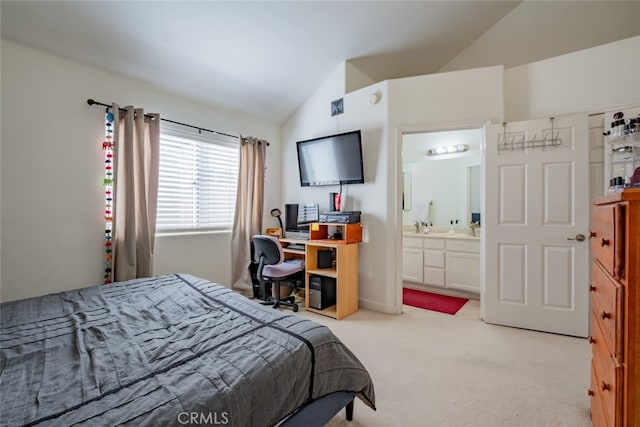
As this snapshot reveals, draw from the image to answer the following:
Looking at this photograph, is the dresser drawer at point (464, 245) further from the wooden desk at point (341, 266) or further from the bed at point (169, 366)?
the bed at point (169, 366)

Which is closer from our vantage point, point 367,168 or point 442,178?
point 367,168

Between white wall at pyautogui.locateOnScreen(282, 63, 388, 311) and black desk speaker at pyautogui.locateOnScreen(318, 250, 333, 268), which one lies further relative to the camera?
black desk speaker at pyautogui.locateOnScreen(318, 250, 333, 268)

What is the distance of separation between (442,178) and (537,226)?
1.85 m

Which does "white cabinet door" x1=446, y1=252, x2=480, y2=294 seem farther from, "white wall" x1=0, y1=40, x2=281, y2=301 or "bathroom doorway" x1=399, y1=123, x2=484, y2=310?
"white wall" x1=0, y1=40, x2=281, y2=301

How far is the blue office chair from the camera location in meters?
3.01

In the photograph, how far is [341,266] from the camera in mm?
A: 2982

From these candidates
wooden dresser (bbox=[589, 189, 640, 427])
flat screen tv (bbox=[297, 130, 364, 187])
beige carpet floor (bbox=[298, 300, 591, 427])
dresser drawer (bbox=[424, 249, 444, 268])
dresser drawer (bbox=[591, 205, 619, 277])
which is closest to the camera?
wooden dresser (bbox=[589, 189, 640, 427])

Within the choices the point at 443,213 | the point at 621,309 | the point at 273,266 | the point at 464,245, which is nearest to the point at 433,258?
the point at 464,245

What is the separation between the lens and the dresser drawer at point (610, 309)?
39.0 inches

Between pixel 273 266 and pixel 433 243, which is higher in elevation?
pixel 433 243

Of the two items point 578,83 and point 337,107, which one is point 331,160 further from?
point 578,83

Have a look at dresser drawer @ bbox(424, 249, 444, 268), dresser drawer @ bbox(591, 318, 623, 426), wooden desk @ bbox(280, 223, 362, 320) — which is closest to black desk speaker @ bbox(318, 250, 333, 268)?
wooden desk @ bbox(280, 223, 362, 320)

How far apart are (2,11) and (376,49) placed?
10.9 ft

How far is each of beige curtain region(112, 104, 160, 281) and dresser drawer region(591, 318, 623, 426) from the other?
334 cm
